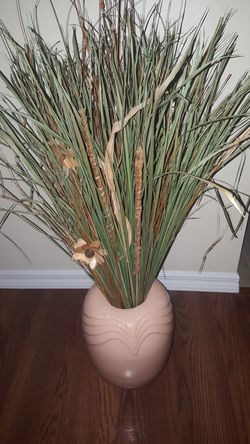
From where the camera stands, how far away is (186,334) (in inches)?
48.0

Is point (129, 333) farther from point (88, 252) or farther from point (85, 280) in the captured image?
point (85, 280)

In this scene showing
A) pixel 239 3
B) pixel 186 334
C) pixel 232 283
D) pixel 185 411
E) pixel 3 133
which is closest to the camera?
pixel 3 133

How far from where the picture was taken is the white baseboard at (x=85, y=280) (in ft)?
4.50

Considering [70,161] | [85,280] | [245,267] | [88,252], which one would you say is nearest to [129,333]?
Result: [88,252]

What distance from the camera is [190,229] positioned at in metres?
1.25

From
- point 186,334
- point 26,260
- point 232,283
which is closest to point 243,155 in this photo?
point 232,283

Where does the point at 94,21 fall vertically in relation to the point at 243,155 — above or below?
above

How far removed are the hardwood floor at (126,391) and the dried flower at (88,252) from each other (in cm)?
61

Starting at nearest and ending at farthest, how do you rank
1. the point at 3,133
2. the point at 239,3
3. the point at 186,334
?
1. the point at 3,133
2. the point at 239,3
3. the point at 186,334

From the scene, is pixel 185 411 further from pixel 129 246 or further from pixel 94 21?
pixel 94 21

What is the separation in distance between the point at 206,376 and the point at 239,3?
1125 mm

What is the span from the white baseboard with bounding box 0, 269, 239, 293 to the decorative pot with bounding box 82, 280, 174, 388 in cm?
46

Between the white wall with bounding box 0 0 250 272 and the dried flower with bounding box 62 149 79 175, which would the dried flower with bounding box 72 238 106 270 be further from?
the white wall with bounding box 0 0 250 272

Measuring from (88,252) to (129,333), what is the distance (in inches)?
11.6
